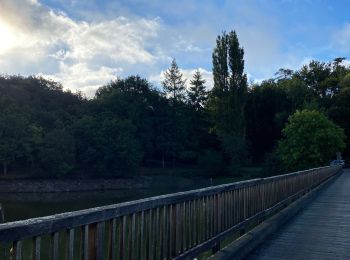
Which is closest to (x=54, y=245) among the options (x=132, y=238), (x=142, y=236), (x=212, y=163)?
(x=132, y=238)

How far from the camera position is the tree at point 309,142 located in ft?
153

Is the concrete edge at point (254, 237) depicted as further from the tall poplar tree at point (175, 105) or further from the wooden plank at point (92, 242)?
the tall poplar tree at point (175, 105)

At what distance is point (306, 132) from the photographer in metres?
47.3

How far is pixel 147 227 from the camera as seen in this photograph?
443 centimetres

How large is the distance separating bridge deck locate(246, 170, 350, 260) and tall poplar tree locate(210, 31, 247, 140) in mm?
50880

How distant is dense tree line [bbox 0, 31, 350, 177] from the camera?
53562 mm

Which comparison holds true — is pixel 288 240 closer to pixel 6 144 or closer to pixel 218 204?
pixel 218 204

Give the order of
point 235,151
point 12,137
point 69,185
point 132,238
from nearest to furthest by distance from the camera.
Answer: point 132,238 → point 12,137 → point 69,185 → point 235,151

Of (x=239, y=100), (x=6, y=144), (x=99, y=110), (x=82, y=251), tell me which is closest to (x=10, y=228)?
(x=82, y=251)

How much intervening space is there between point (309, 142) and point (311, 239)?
4111cm

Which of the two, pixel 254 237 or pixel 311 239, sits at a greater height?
pixel 254 237

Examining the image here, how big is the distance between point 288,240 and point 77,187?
49.6m

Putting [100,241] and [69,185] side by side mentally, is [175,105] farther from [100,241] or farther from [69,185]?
[100,241]

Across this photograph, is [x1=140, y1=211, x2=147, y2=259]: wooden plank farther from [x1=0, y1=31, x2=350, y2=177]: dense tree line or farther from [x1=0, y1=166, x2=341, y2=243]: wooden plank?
[x1=0, y1=31, x2=350, y2=177]: dense tree line
